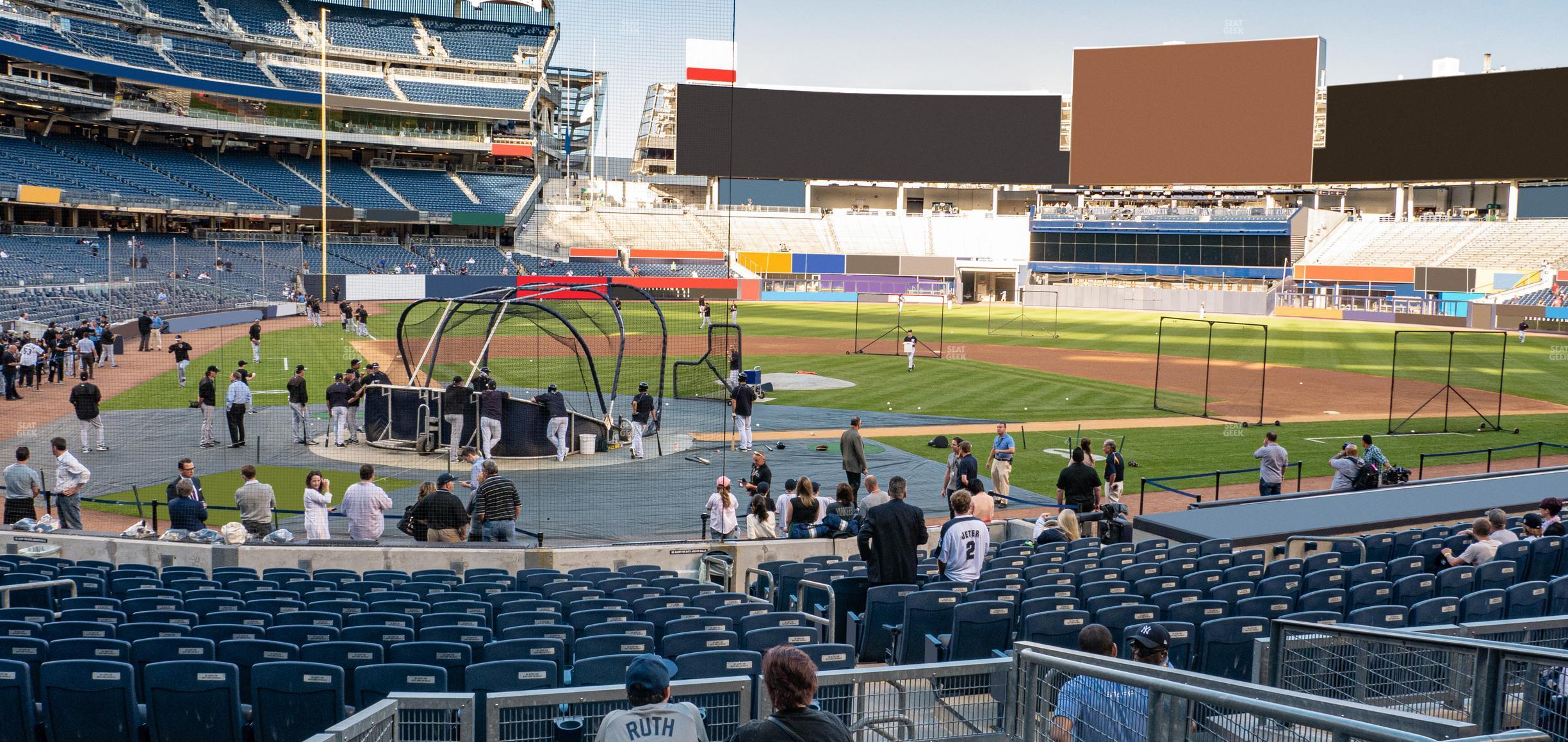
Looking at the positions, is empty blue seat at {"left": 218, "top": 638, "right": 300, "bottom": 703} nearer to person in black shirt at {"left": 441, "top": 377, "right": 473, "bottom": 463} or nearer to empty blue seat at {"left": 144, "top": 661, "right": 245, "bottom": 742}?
empty blue seat at {"left": 144, "top": 661, "right": 245, "bottom": 742}

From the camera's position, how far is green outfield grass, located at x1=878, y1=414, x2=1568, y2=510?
22.8 meters

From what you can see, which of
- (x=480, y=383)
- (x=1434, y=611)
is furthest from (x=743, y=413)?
(x=1434, y=611)

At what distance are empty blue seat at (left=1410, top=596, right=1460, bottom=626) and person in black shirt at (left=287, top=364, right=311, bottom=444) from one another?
68.5 ft

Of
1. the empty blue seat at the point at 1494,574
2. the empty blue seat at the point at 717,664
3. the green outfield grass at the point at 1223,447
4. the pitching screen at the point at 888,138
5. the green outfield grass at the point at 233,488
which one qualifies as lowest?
the green outfield grass at the point at 233,488

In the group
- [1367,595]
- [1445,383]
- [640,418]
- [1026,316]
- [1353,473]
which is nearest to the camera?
[1367,595]

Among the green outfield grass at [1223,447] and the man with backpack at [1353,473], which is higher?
the man with backpack at [1353,473]

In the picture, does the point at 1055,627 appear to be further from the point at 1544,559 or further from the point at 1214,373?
the point at 1214,373

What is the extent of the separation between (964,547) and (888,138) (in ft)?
282

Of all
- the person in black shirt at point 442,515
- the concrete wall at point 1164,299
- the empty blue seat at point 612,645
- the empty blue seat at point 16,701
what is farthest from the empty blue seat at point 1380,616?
the concrete wall at point 1164,299

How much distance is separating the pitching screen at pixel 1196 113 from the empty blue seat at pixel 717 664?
89610 millimetres

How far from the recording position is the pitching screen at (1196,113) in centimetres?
8556

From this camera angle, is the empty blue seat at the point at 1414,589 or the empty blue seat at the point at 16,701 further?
the empty blue seat at the point at 1414,589

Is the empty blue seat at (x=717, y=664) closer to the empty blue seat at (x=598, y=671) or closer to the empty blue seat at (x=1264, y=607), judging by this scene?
the empty blue seat at (x=598, y=671)

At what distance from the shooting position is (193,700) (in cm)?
639
